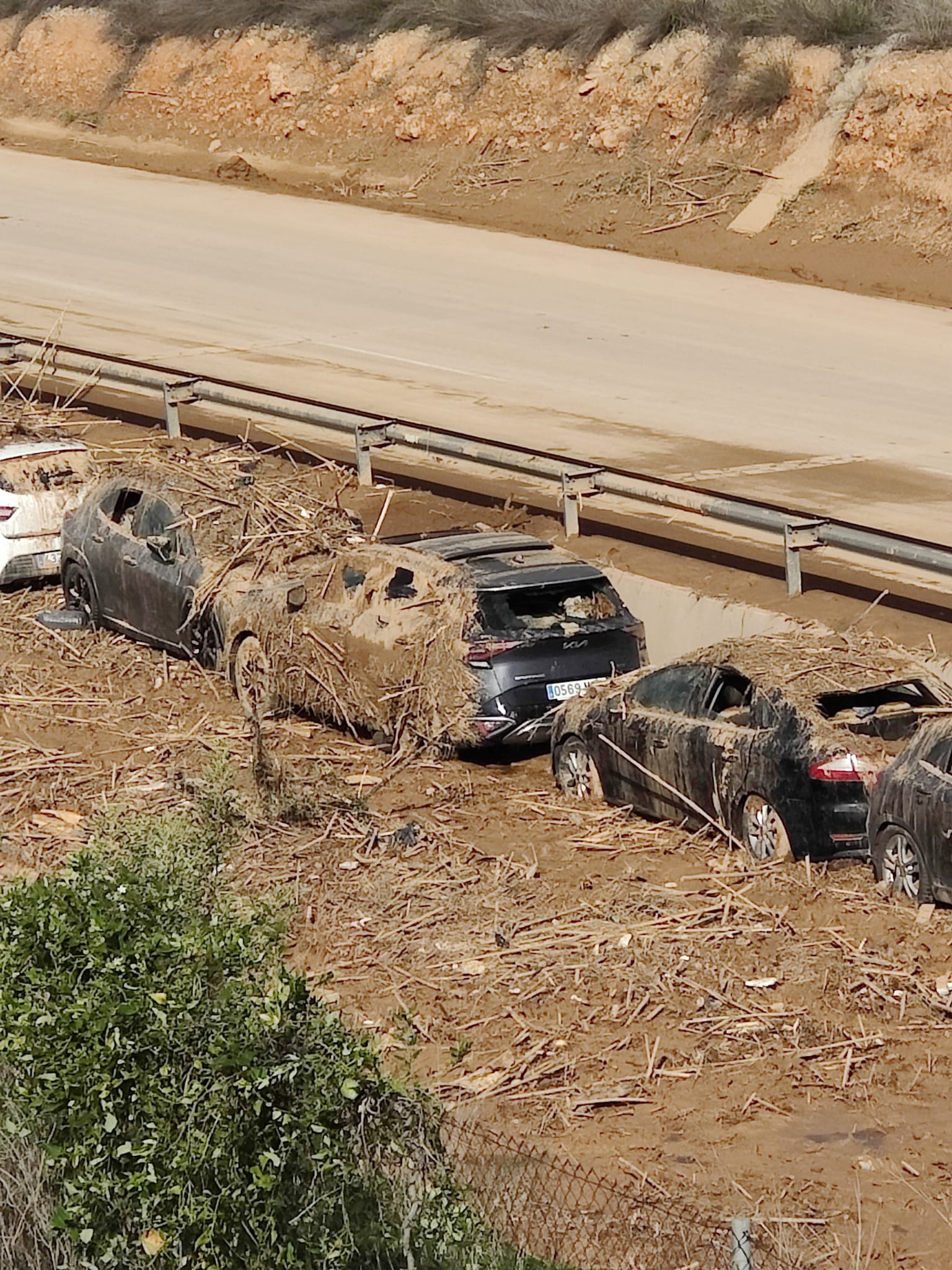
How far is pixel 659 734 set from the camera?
49.5ft

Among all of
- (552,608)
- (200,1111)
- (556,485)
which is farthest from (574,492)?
(200,1111)

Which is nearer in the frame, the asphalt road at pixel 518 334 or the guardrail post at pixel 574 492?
the guardrail post at pixel 574 492

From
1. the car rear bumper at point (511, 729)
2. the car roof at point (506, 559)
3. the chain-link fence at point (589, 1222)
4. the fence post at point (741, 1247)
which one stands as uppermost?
the fence post at point (741, 1247)

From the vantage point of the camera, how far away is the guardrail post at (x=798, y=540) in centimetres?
1756

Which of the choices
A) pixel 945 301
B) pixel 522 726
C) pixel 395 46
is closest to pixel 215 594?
pixel 522 726

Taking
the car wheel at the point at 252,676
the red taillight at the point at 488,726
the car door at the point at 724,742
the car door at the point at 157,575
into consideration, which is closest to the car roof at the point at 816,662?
the car door at the point at 724,742

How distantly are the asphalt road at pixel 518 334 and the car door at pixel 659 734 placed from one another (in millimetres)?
5324

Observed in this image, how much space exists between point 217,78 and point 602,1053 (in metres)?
34.4

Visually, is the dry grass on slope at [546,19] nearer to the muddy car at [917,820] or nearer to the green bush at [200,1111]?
the muddy car at [917,820]

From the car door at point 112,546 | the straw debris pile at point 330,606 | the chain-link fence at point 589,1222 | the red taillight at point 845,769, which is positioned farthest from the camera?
the car door at point 112,546

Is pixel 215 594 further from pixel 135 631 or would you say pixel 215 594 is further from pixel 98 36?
pixel 98 36

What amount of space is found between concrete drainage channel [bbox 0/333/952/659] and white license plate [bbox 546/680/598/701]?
5.46ft

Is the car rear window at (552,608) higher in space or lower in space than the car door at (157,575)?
higher

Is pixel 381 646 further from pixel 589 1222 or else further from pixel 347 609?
pixel 589 1222
